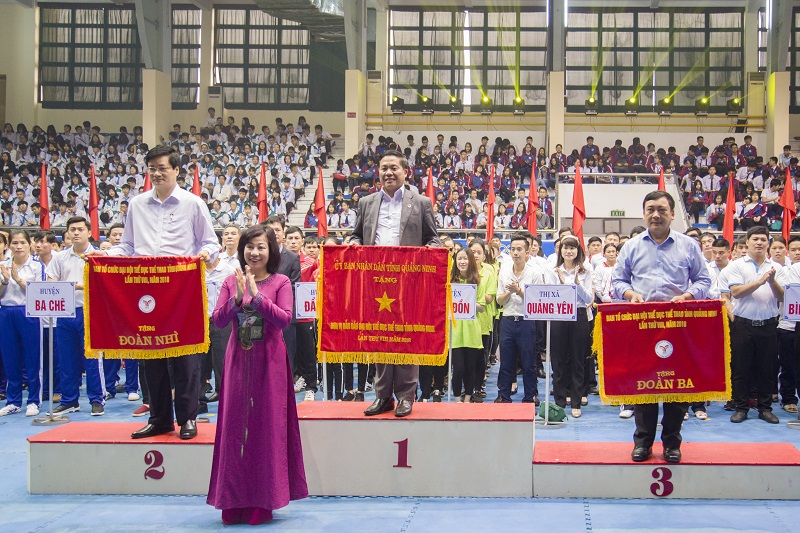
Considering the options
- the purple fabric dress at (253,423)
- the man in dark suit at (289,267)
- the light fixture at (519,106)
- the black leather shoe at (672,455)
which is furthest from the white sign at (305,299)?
the light fixture at (519,106)

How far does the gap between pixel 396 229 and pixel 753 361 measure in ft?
13.6

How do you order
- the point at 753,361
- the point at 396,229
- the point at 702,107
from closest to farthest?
the point at 396,229 < the point at 753,361 < the point at 702,107

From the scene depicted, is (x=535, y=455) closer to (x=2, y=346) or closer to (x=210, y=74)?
(x=2, y=346)

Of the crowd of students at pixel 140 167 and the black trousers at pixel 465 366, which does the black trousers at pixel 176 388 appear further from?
the crowd of students at pixel 140 167

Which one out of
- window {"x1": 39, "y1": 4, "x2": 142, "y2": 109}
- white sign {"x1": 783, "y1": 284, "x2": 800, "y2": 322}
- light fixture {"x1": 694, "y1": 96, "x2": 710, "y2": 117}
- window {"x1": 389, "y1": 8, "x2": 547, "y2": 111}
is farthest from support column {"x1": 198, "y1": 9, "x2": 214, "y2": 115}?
white sign {"x1": 783, "y1": 284, "x2": 800, "y2": 322}

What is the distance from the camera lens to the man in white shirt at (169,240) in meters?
5.14

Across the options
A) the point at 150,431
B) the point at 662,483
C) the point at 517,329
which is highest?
the point at 517,329

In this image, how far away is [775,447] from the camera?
5.39 m

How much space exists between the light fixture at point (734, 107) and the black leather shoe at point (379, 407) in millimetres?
20046

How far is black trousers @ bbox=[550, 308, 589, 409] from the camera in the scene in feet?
26.4

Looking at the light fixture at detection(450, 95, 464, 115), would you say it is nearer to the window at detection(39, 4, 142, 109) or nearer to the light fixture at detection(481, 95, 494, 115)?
the light fixture at detection(481, 95, 494, 115)

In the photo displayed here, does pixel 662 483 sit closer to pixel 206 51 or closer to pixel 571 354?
pixel 571 354

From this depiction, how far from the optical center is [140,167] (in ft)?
69.1

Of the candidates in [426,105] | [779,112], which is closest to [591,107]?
[426,105]
